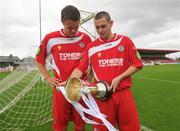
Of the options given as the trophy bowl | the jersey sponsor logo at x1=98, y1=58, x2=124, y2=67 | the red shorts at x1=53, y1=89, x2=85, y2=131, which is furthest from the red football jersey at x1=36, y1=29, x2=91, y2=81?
the trophy bowl

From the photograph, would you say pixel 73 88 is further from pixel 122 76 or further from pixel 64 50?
pixel 64 50

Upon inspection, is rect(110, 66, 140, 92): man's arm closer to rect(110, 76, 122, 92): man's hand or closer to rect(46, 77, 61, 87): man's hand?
rect(110, 76, 122, 92): man's hand

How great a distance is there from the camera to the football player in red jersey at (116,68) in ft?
11.7

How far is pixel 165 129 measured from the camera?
5984 mm

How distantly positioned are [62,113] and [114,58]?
0.99m

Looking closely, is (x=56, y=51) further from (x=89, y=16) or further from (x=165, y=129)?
(x=89, y=16)

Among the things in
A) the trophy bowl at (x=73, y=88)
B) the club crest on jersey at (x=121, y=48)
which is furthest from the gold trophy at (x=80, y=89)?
the club crest on jersey at (x=121, y=48)

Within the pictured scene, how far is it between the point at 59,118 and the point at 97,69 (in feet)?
2.77

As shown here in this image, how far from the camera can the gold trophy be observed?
3199 mm

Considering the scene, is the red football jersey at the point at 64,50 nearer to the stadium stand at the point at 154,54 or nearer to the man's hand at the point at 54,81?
the man's hand at the point at 54,81

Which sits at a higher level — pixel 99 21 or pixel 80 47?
pixel 99 21

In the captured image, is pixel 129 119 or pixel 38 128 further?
pixel 38 128

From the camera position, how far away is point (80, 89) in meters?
3.21

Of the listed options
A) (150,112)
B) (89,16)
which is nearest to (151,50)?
(89,16)
